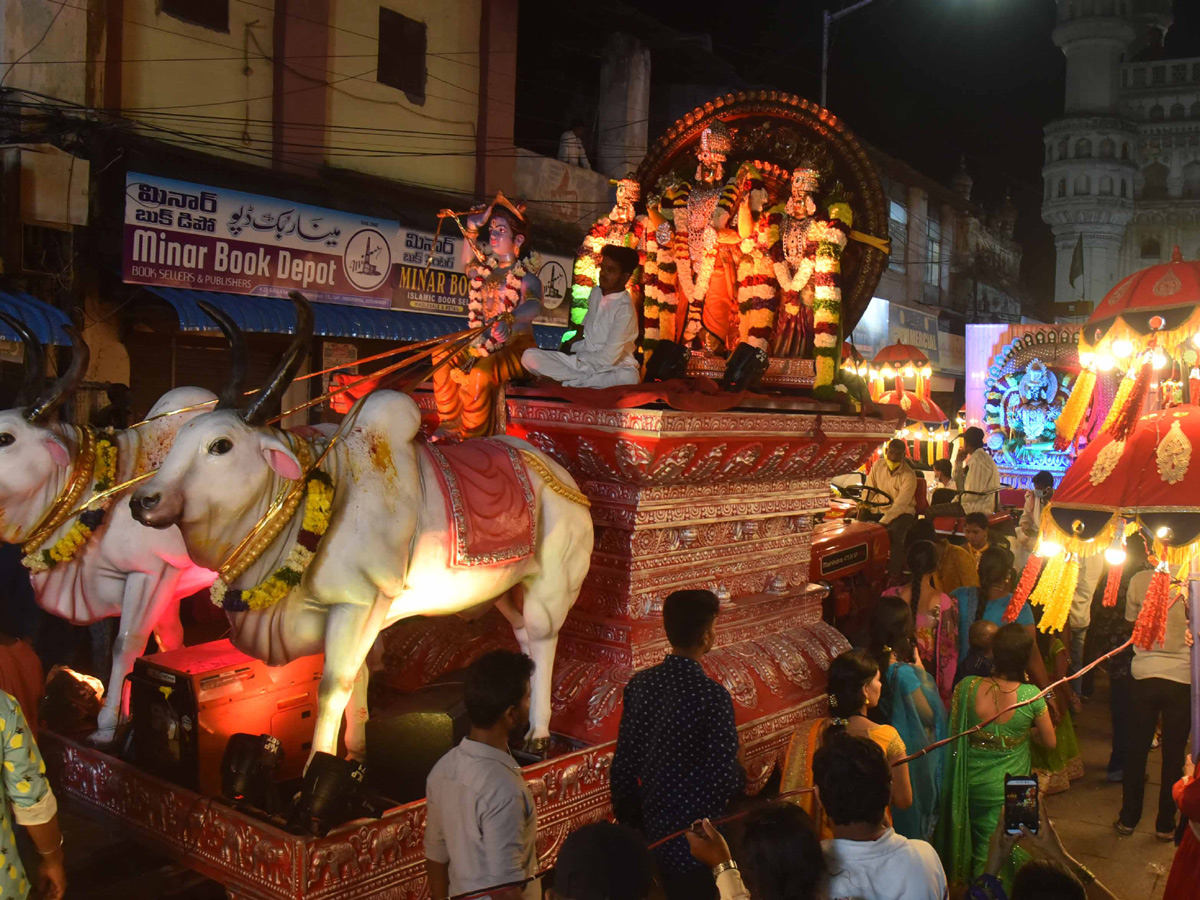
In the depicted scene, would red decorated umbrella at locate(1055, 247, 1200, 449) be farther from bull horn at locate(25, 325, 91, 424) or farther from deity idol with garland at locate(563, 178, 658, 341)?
bull horn at locate(25, 325, 91, 424)

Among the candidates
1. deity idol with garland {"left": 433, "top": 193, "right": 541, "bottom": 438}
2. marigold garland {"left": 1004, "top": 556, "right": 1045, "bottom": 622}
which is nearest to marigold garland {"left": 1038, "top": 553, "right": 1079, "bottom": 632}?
marigold garland {"left": 1004, "top": 556, "right": 1045, "bottom": 622}

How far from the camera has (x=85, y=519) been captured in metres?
5.01

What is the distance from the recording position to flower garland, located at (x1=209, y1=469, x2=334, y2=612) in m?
4.02

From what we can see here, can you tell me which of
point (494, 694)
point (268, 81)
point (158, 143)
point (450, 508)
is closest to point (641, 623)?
point (450, 508)

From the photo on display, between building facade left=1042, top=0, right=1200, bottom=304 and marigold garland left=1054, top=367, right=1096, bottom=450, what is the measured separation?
1362 inches

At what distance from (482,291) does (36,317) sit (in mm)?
5108

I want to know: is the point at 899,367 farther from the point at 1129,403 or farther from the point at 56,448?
the point at 56,448

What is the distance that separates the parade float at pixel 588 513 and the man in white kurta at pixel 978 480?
11.4 feet

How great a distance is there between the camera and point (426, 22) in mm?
14008

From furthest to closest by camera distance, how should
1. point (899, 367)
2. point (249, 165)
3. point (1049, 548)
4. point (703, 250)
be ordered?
point (899, 367) → point (249, 165) → point (703, 250) → point (1049, 548)

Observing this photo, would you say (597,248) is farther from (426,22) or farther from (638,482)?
(426,22)

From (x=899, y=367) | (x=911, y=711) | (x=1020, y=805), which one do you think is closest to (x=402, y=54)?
(x=899, y=367)

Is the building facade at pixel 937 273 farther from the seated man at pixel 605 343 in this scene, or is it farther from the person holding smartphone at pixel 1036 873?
the person holding smartphone at pixel 1036 873

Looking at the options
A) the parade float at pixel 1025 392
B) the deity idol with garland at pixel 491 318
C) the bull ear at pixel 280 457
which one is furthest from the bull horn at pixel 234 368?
the parade float at pixel 1025 392
